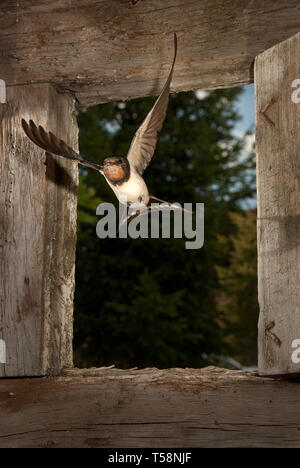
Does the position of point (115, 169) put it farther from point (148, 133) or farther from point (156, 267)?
point (156, 267)

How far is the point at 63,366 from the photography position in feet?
5.54

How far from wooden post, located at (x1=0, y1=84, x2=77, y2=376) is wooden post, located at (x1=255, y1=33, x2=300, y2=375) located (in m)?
0.60

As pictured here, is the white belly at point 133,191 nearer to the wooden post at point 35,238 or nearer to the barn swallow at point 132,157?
the barn swallow at point 132,157

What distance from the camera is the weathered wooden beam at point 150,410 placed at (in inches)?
56.7

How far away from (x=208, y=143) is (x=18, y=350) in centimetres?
464

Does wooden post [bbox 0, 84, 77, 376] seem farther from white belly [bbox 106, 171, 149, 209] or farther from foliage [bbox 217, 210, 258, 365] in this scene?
foliage [bbox 217, 210, 258, 365]

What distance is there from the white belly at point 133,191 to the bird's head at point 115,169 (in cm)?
3

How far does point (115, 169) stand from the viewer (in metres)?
1.52

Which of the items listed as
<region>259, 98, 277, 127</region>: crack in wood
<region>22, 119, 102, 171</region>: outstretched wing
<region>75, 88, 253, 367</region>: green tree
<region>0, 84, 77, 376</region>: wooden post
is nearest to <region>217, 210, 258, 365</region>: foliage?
<region>75, 88, 253, 367</region>: green tree

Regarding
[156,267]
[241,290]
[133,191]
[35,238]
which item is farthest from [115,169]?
[241,290]

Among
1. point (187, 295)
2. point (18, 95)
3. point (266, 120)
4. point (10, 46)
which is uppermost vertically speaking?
point (10, 46)

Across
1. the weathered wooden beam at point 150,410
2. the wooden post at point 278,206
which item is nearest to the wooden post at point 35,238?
the weathered wooden beam at point 150,410
